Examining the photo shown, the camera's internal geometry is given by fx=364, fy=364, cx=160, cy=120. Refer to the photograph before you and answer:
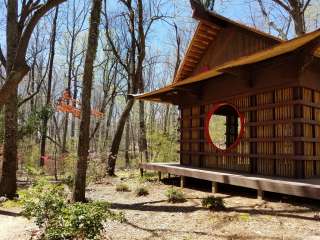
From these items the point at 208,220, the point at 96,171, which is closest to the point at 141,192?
the point at 208,220

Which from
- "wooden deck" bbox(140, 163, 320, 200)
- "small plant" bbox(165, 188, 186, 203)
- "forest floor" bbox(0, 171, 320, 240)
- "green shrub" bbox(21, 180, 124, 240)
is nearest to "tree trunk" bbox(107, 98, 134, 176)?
"wooden deck" bbox(140, 163, 320, 200)

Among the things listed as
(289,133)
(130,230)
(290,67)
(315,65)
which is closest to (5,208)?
(130,230)

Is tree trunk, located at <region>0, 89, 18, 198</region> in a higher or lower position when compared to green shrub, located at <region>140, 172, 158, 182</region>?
higher

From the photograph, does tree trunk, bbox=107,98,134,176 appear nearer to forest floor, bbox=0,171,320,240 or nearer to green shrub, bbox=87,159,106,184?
green shrub, bbox=87,159,106,184

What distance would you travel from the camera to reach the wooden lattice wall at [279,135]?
8.23m

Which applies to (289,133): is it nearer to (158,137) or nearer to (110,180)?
(110,180)

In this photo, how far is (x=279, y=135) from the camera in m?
8.64

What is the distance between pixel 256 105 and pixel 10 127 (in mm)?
6467

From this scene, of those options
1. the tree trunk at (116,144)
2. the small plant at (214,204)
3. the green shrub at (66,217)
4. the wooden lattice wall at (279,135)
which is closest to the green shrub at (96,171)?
the tree trunk at (116,144)

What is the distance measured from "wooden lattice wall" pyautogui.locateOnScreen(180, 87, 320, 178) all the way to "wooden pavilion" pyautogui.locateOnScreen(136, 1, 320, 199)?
0.02 meters

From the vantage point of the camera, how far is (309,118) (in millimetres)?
8523

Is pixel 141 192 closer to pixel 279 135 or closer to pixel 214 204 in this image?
pixel 214 204

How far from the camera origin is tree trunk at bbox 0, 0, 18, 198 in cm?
960

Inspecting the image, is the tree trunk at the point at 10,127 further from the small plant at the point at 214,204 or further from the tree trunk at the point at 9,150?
the small plant at the point at 214,204
